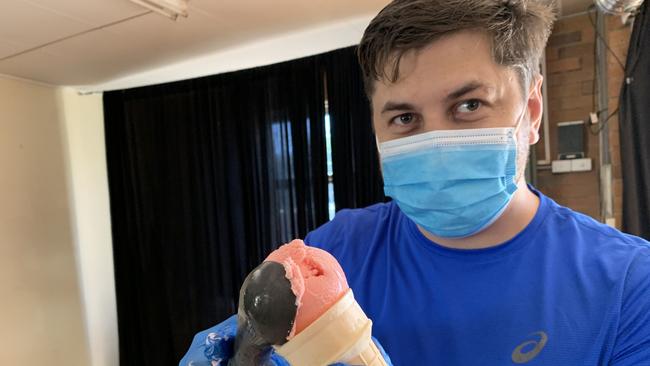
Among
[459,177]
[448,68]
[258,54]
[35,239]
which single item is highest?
[258,54]

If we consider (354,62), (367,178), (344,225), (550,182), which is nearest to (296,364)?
(344,225)

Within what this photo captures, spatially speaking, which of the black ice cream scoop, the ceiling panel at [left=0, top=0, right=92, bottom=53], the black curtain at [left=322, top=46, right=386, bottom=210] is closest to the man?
the black ice cream scoop

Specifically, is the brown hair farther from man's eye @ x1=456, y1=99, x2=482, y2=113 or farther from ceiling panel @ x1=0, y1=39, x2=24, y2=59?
ceiling panel @ x1=0, y1=39, x2=24, y2=59

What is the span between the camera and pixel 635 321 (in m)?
0.68

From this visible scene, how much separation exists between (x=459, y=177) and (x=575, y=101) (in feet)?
7.77

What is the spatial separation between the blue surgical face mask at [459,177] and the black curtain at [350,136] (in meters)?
1.89

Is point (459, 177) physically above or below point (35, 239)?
above

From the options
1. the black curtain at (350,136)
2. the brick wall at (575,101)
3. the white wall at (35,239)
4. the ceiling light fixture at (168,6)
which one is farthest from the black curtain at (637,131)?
the white wall at (35,239)

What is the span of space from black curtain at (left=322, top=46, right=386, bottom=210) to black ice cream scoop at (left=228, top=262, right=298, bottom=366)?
220 centimetres

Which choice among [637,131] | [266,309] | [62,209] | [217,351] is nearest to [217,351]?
[217,351]

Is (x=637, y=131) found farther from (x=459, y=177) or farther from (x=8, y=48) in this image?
(x=8, y=48)

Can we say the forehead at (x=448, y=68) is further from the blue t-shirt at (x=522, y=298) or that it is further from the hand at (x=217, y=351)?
the hand at (x=217, y=351)

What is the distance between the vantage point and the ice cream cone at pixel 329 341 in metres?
0.56

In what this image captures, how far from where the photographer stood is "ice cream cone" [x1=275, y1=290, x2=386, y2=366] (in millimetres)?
563
